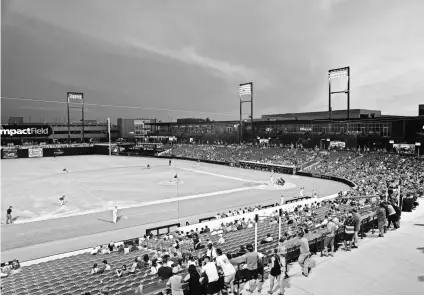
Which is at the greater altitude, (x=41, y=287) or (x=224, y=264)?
(x=224, y=264)

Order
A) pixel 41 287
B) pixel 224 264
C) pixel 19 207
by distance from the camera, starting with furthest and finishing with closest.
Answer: pixel 19 207, pixel 41 287, pixel 224 264

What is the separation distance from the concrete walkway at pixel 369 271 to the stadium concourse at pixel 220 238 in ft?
0.09

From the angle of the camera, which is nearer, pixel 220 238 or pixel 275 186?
pixel 220 238

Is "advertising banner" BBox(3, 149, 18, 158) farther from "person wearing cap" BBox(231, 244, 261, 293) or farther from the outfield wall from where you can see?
"person wearing cap" BBox(231, 244, 261, 293)

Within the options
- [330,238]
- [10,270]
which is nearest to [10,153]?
[10,270]

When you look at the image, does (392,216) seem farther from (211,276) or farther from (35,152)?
(35,152)

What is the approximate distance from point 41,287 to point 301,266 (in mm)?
7716

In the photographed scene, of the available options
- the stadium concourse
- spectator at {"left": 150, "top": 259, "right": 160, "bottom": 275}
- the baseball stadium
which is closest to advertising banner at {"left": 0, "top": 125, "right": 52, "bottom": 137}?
the baseball stadium

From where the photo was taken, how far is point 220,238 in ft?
45.6

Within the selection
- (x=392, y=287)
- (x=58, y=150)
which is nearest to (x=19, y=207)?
(x=392, y=287)

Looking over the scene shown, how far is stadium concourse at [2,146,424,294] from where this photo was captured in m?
8.73

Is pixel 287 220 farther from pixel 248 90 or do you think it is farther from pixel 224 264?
pixel 248 90

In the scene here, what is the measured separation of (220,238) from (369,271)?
6392 millimetres

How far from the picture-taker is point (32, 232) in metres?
22.0
